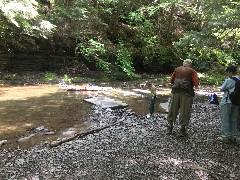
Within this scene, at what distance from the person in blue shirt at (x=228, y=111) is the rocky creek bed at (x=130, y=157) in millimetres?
239

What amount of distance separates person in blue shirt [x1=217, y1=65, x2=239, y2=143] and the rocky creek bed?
24 cm

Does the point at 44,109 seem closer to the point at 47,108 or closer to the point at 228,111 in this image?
the point at 47,108

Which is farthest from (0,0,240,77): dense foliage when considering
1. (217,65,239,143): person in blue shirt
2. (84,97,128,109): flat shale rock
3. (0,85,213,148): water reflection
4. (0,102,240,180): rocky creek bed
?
(0,102,240,180): rocky creek bed

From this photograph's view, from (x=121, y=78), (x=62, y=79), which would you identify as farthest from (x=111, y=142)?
(x=121, y=78)

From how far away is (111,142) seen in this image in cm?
709

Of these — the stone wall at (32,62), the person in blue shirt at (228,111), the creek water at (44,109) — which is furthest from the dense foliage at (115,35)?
the person in blue shirt at (228,111)

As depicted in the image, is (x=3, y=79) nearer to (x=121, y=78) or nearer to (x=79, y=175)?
(x=121, y=78)

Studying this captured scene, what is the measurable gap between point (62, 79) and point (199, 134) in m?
12.8

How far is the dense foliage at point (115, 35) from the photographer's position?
1964cm

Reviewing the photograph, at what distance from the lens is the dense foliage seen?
64.4 feet

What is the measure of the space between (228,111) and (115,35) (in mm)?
17950

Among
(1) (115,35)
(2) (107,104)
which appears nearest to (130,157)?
(2) (107,104)

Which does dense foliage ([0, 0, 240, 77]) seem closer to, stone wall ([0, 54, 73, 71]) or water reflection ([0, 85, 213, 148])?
stone wall ([0, 54, 73, 71])

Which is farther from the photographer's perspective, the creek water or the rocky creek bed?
the creek water
